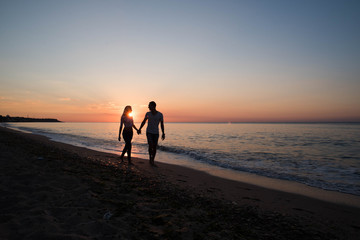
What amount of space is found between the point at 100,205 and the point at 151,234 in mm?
1413

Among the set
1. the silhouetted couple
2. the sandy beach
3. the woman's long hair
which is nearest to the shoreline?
the sandy beach

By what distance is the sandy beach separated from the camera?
9.20ft

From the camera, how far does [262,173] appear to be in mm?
8664

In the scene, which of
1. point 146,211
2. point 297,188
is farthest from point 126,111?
point 297,188

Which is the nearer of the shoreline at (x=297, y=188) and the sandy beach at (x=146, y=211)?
the sandy beach at (x=146, y=211)

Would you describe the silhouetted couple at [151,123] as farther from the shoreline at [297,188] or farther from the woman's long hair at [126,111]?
the shoreline at [297,188]

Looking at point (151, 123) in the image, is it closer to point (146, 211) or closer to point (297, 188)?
point (146, 211)

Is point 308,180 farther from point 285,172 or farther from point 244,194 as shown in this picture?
point 244,194

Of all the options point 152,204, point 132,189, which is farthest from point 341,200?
point 132,189

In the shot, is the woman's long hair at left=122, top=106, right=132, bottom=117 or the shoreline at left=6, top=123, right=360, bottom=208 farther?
the woman's long hair at left=122, top=106, right=132, bottom=117

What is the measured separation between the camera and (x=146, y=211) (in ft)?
11.6

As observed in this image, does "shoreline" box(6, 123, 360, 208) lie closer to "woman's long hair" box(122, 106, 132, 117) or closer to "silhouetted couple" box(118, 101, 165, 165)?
"silhouetted couple" box(118, 101, 165, 165)

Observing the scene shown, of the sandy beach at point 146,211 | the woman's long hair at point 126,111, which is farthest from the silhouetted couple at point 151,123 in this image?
the sandy beach at point 146,211

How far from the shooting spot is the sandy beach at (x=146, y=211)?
2805 mm
